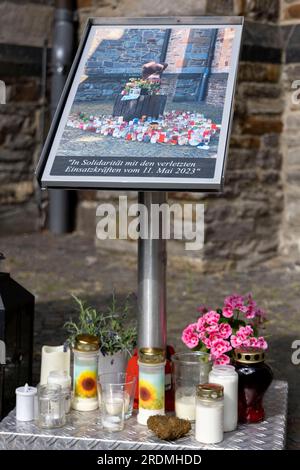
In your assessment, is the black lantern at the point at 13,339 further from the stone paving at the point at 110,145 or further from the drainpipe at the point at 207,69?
the drainpipe at the point at 207,69

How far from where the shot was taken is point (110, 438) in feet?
9.97

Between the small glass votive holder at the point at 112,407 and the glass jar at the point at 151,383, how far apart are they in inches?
3.5

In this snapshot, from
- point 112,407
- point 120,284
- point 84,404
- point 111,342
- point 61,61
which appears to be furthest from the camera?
point 61,61

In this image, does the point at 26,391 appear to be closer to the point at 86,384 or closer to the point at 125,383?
the point at 86,384

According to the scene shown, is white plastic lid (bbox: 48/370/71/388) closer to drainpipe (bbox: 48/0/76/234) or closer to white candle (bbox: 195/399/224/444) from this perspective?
white candle (bbox: 195/399/224/444)

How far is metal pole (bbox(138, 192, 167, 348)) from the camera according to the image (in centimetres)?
332

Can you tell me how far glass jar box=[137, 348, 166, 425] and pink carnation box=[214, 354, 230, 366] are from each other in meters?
0.23

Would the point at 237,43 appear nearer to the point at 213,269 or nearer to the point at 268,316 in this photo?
the point at 268,316

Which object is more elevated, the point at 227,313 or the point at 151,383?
the point at 227,313

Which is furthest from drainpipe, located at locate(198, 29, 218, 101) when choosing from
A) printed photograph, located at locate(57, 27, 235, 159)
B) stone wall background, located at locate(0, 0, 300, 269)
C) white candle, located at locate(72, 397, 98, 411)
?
stone wall background, located at locate(0, 0, 300, 269)

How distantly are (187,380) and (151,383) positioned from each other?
135 millimetres

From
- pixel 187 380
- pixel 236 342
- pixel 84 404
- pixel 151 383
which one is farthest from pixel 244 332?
pixel 84 404

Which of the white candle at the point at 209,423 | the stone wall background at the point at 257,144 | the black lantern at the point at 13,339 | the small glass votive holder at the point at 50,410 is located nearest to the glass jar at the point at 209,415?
the white candle at the point at 209,423
